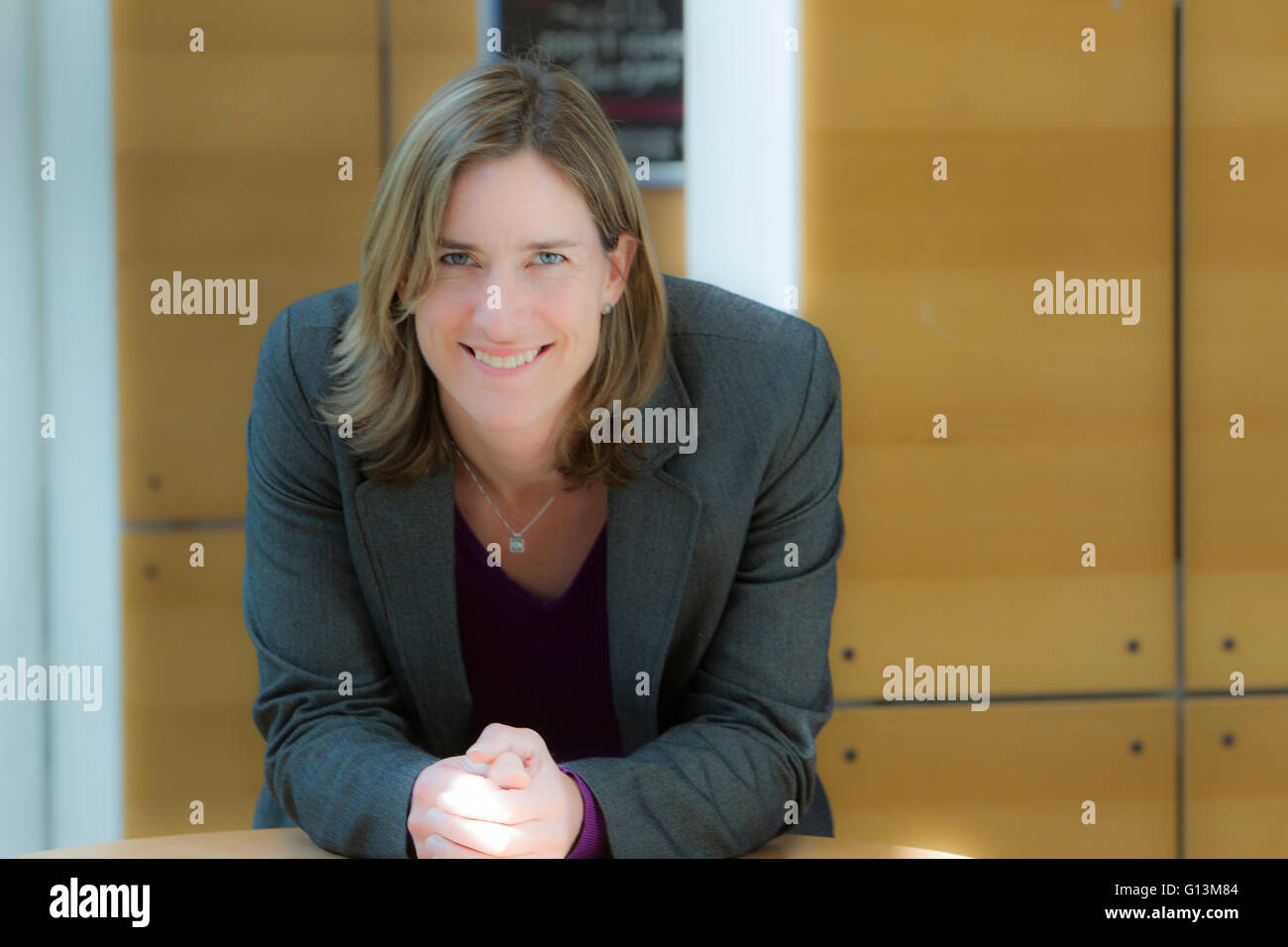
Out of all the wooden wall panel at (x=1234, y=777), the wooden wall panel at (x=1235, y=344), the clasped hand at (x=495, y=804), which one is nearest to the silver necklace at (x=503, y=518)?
the clasped hand at (x=495, y=804)

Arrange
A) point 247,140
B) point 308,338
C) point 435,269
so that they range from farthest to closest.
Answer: point 247,140 < point 308,338 < point 435,269

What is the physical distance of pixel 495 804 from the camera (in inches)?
44.5

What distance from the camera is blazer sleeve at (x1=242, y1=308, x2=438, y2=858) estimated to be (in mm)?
1248

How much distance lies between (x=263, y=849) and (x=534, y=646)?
40 cm

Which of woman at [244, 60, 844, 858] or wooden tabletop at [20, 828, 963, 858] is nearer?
wooden tabletop at [20, 828, 963, 858]

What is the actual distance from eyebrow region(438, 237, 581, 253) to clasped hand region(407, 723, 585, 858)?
54 cm

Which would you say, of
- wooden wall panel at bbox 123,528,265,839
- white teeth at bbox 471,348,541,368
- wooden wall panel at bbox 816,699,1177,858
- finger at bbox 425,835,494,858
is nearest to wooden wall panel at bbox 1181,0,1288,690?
wooden wall panel at bbox 816,699,1177,858

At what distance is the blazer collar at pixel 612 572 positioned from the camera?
4.62ft

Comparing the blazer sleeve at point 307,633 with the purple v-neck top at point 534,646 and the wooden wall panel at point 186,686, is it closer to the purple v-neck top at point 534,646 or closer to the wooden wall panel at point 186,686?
the purple v-neck top at point 534,646

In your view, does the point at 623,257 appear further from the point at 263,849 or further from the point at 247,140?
the point at 247,140

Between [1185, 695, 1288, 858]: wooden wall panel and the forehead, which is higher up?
the forehead

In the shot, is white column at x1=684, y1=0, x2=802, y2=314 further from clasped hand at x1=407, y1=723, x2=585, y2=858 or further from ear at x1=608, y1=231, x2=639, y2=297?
clasped hand at x1=407, y1=723, x2=585, y2=858

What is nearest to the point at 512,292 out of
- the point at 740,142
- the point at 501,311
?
the point at 501,311
